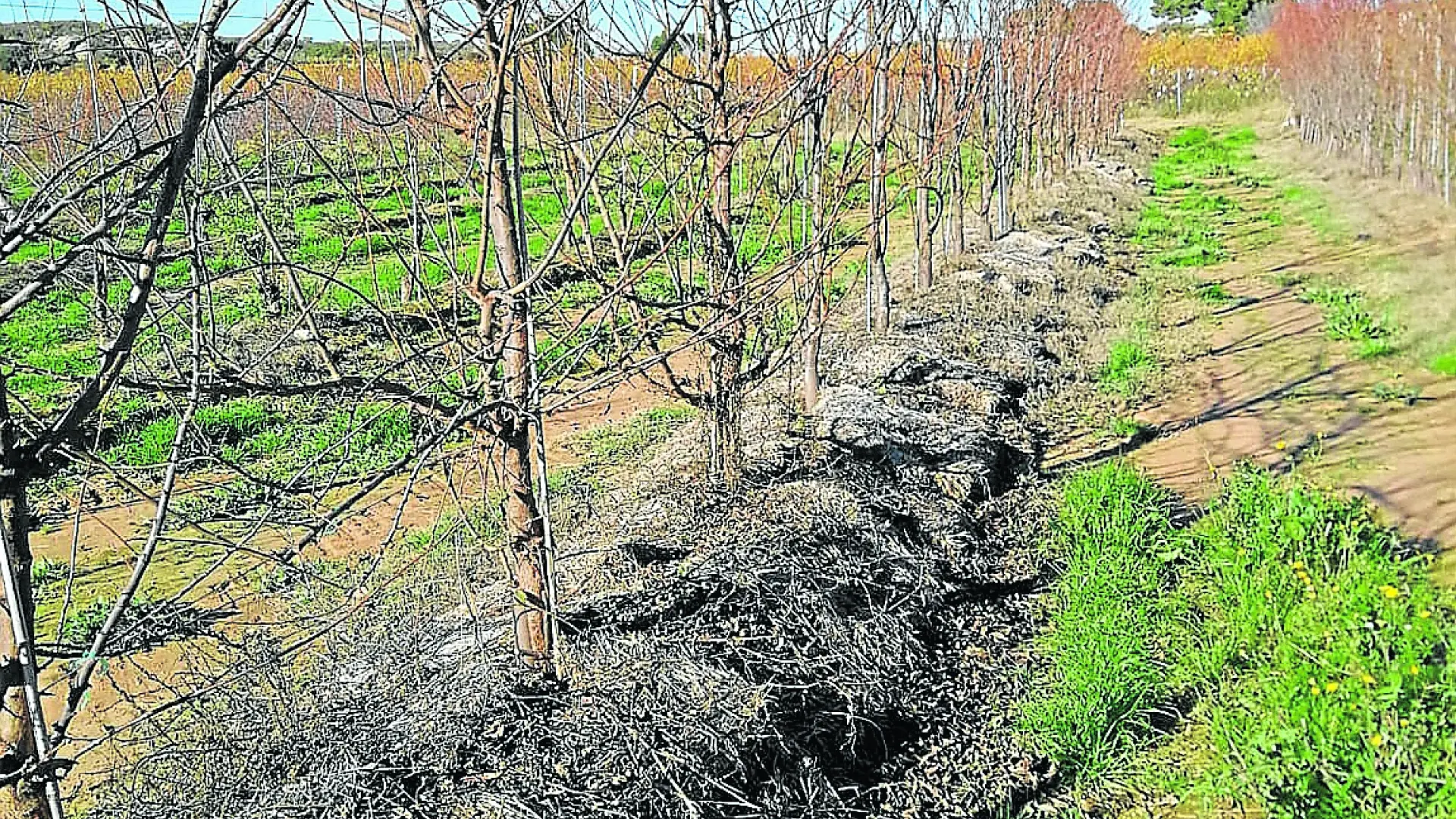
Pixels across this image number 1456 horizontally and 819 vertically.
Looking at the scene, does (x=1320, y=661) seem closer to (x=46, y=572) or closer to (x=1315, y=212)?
(x=46, y=572)

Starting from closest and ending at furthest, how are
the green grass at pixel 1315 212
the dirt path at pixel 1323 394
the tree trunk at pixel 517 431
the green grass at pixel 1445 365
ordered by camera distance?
the tree trunk at pixel 517 431 < the dirt path at pixel 1323 394 < the green grass at pixel 1445 365 < the green grass at pixel 1315 212

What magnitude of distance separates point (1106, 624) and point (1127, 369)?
12.5 feet

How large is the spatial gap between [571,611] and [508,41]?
6.35ft

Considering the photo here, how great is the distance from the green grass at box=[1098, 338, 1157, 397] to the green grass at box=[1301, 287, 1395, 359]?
145 centimetres

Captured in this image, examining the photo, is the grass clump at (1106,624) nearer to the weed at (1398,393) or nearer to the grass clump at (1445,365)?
the weed at (1398,393)

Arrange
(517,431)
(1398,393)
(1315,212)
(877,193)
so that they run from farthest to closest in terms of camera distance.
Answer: (1315,212) < (877,193) < (1398,393) < (517,431)

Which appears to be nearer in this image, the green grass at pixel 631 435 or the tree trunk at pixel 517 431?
the tree trunk at pixel 517 431

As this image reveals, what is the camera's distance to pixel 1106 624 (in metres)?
3.97

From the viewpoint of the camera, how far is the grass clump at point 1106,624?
3527mm

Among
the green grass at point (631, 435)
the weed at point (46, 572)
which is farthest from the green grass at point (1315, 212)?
the weed at point (46, 572)

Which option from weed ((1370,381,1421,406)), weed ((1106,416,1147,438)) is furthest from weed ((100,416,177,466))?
weed ((1370,381,1421,406))

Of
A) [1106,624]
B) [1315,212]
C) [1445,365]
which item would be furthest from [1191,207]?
[1106,624]

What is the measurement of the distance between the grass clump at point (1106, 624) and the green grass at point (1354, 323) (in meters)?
3.29

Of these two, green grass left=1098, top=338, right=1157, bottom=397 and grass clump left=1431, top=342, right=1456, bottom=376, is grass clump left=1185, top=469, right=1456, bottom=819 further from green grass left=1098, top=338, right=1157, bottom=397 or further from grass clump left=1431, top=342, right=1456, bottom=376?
grass clump left=1431, top=342, right=1456, bottom=376
